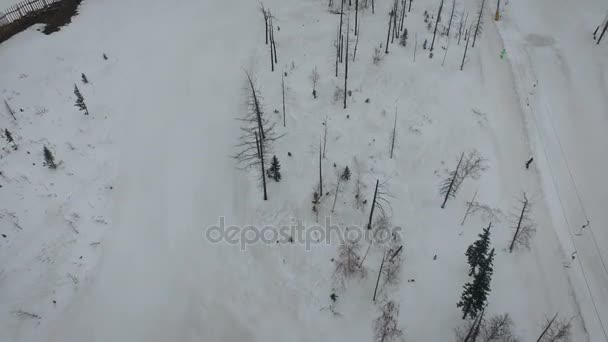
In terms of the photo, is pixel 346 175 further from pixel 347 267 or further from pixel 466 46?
pixel 466 46

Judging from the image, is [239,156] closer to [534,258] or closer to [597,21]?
[534,258]

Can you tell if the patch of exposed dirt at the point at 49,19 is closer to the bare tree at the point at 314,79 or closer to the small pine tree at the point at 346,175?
the bare tree at the point at 314,79

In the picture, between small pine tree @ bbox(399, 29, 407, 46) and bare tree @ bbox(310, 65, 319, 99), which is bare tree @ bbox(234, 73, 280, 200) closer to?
bare tree @ bbox(310, 65, 319, 99)

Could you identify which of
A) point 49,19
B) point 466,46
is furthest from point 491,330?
point 49,19

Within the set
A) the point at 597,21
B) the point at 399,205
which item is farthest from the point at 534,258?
the point at 597,21

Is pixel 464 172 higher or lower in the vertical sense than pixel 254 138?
lower

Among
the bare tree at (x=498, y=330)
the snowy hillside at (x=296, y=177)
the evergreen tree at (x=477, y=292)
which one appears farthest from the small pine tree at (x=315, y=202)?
the bare tree at (x=498, y=330)
